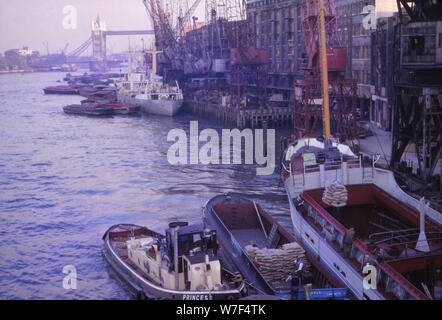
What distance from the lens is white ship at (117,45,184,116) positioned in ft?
191

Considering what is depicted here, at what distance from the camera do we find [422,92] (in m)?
19.5

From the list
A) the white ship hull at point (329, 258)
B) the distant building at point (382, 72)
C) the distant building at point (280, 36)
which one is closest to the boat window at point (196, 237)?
the white ship hull at point (329, 258)

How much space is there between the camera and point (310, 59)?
30.6 m

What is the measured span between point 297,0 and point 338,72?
25.1 metres

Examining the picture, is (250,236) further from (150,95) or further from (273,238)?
(150,95)

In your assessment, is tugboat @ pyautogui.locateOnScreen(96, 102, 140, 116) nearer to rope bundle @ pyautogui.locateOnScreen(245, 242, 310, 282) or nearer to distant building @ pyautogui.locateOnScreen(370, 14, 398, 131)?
distant building @ pyautogui.locateOnScreen(370, 14, 398, 131)

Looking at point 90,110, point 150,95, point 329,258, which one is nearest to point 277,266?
point 329,258

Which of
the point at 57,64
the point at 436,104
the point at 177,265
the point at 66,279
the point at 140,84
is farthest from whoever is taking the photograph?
the point at 57,64

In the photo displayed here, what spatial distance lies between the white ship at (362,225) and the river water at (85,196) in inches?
110

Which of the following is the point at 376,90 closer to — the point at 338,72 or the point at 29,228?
the point at 338,72

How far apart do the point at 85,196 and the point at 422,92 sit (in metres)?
14.0

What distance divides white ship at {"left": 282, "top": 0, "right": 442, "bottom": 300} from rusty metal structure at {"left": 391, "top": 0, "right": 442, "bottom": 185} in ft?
6.62

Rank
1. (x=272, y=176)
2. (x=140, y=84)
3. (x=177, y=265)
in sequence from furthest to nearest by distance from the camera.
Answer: (x=140, y=84) < (x=272, y=176) < (x=177, y=265)

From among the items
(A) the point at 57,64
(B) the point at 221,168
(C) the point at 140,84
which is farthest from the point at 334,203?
(A) the point at 57,64
